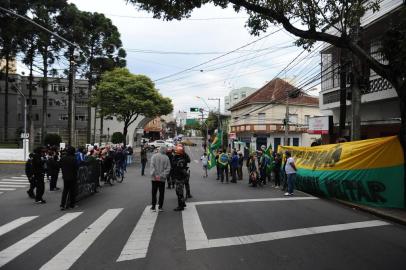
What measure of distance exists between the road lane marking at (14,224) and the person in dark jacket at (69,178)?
4.42 ft

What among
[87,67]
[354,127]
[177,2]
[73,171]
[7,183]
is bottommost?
[7,183]

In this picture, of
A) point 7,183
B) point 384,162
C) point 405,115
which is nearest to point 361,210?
point 384,162

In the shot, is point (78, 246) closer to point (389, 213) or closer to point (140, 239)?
point (140, 239)

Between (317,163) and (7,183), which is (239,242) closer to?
(317,163)

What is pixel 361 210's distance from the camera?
12.1 meters

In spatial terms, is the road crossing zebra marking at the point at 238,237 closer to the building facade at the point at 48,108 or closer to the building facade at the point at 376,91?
the building facade at the point at 376,91

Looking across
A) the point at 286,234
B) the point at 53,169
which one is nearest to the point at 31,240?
the point at 286,234

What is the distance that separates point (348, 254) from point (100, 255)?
13.5 ft

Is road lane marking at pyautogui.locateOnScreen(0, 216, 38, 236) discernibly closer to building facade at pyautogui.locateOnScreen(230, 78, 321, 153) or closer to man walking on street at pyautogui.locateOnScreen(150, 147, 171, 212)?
man walking on street at pyautogui.locateOnScreen(150, 147, 171, 212)

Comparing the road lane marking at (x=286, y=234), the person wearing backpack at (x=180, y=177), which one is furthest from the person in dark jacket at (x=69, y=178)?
the road lane marking at (x=286, y=234)

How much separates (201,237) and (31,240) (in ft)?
10.9

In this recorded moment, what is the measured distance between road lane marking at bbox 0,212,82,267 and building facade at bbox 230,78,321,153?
43.2 m

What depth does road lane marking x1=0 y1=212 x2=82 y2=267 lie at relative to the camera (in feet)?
23.5

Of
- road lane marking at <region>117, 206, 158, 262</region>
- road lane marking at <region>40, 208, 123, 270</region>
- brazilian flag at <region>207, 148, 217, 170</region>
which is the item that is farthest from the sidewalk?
brazilian flag at <region>207, 148, 217, 170</region>
